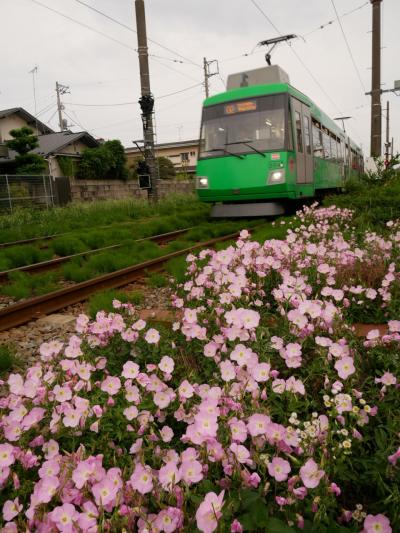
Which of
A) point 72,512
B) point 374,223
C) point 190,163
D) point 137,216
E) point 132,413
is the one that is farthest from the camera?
point 190,163

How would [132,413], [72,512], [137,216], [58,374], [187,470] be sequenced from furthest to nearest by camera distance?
[137,216]
[58,374]
[132,413]
[187,470]
[72,512]

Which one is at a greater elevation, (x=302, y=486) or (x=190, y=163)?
(x=190, y=163)

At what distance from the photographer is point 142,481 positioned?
1.31 meters

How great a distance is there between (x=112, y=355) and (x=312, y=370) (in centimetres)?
111

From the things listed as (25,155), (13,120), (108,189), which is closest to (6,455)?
(108,189)

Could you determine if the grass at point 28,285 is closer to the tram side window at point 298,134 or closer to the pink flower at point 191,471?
the pink flower at point 191,471

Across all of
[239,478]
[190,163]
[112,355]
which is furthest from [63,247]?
[190,163]

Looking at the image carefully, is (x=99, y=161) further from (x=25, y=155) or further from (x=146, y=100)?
(x=146, y=100)

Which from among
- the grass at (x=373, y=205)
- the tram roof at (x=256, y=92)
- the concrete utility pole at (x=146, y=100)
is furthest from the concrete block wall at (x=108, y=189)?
the grass at (x=373, y=205)

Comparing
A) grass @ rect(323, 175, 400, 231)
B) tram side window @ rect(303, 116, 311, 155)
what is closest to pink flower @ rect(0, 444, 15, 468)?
grass @ rect(323, 175, 400, 231)

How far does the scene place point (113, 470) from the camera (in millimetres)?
1352

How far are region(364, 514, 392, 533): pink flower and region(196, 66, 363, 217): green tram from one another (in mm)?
8820

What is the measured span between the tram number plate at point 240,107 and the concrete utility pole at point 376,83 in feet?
28.8

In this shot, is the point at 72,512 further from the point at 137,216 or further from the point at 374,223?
the point at 137,216
